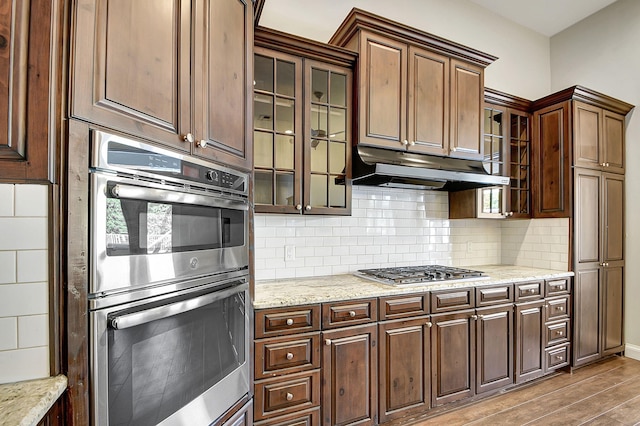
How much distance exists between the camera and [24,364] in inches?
35.0

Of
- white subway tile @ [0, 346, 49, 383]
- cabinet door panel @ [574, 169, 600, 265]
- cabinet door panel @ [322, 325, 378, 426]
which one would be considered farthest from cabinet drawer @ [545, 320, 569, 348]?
white subway tile @ [0, 346, 49, 383]

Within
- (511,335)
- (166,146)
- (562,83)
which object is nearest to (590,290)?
(511,335)

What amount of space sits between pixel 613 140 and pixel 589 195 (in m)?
0.72

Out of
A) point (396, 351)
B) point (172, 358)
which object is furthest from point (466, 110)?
point (172, 358)

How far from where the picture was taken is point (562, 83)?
12.1 feet

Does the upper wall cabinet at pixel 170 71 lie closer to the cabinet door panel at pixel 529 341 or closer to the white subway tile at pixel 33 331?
the white subway tile at pixel 33 331

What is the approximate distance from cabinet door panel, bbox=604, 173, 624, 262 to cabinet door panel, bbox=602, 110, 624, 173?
12 cm

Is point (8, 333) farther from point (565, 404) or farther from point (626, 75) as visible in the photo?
point (626, 75)

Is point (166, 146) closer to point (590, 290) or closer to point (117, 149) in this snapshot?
point (117, 149)

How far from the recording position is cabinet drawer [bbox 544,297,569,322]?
271 centimetres

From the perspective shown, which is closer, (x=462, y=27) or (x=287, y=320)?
(x=287, y=320)

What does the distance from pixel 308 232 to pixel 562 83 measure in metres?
3.61

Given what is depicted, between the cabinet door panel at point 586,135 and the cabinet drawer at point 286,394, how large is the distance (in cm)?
300

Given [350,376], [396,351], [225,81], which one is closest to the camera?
[225,81]
